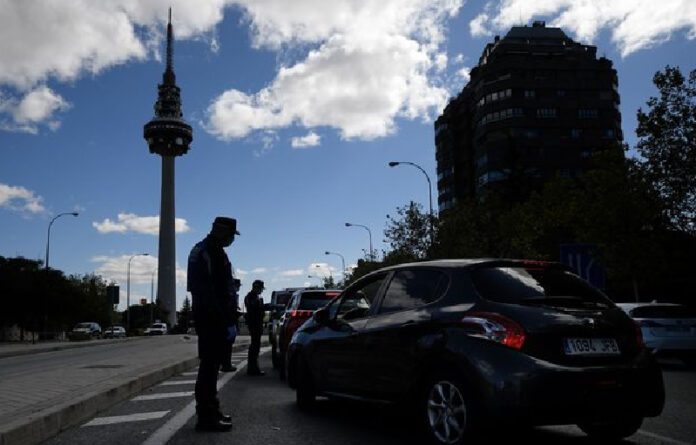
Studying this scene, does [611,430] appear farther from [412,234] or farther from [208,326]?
[412,234]

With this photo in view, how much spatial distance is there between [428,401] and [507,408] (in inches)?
32.5

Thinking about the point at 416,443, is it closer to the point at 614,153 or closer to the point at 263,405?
the point at 263,405

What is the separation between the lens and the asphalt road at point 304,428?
5896 millimetres

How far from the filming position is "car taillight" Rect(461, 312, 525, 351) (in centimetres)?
495

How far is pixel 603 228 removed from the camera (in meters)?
27.5

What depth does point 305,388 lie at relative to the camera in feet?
25.5

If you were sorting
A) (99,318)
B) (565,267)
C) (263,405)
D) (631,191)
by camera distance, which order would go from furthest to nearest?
(99,318)
(631,191)
(263,405)
(565,267)

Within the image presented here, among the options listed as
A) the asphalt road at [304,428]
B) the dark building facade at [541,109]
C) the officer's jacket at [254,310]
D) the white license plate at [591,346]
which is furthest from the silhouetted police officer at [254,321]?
the dark building facade at [541,109]

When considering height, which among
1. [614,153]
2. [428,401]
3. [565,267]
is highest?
[614,153]

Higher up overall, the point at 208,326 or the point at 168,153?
the point at 168,153

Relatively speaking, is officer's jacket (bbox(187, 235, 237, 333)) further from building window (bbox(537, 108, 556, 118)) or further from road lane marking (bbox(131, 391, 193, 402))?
building window (bbox(537, 108, 556, 118))

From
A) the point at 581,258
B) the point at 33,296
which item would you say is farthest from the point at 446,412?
the point at 33,296

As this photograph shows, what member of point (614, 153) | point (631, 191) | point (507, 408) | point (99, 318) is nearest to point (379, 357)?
point (507, 408)

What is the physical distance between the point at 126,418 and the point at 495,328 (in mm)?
4349
